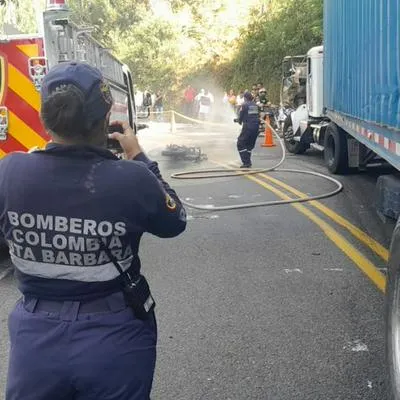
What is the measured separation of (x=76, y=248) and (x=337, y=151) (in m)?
9.64

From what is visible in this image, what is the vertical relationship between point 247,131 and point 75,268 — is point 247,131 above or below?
below

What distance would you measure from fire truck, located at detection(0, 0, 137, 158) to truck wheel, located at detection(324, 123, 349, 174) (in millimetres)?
6033

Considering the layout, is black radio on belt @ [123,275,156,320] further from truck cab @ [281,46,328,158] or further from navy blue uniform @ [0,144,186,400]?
truck cab @ [281,46,328,158]

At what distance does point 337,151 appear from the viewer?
11.0 meters

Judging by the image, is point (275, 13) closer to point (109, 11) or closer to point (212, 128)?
point (212, 128)

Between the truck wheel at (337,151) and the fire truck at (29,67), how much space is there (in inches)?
238

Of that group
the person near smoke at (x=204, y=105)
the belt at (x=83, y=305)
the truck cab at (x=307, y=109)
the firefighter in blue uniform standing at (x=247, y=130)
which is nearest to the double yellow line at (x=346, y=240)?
the firefighter in blue uniform standing at (x=247, y=130)

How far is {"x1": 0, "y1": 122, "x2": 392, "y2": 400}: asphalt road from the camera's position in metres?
3.62

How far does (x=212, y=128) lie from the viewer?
2764 centimetres

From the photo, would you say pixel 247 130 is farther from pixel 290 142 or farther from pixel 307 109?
pixel 290 142

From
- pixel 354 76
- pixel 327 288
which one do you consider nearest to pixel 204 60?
pixel 354 76

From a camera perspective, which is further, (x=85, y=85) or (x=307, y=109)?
(x=307, y=109)

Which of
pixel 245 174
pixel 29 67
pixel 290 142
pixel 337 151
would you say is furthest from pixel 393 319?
pixel 290 142

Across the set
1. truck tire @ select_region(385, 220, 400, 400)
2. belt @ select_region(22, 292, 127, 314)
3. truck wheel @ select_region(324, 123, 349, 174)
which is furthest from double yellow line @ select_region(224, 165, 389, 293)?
belt @ select_region(22, 292, 127, 314)
